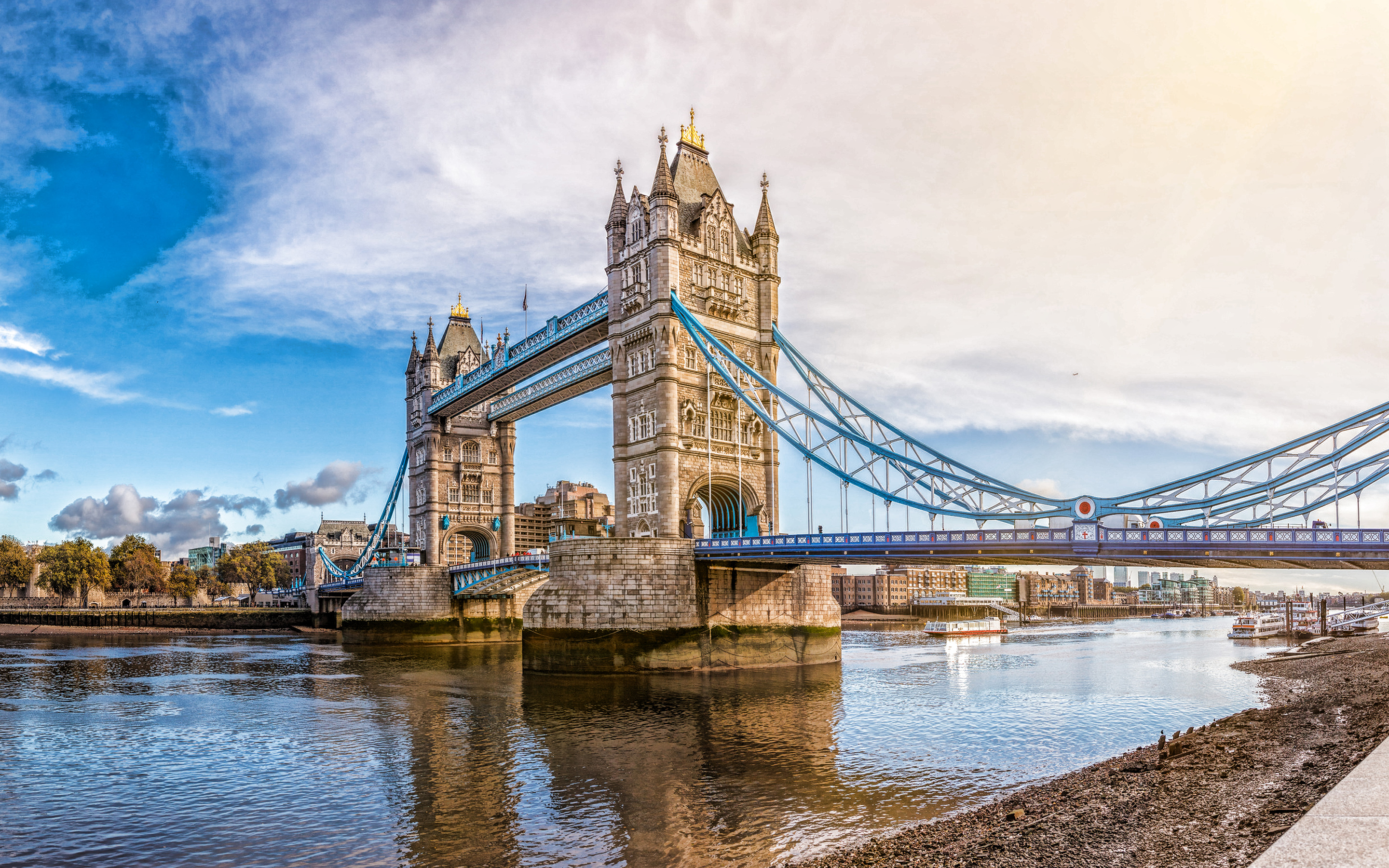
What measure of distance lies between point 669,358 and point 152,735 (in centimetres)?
2466

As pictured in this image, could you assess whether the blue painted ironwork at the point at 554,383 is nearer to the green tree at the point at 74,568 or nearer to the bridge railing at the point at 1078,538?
the bridge railing at the point at 1078,538

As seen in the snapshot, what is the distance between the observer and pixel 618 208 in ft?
147

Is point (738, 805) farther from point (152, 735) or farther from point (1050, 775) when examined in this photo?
point (152, 735)

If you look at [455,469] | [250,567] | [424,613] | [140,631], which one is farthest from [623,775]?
[250,567]

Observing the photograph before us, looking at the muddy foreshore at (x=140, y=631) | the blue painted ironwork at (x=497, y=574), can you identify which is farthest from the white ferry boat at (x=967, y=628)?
the muddy foreshore at (x=140, y=631)

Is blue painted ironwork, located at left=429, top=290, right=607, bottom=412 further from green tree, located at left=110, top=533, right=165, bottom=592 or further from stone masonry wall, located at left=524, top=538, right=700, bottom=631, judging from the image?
green tree, located at left=110, top=533, right=165, bottom=592

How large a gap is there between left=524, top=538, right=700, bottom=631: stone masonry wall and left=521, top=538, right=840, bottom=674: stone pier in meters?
0.03

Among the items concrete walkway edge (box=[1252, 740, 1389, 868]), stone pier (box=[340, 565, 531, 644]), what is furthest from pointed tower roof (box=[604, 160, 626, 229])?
concrete walkway edge (box=[1252, 740, 1389, 868])

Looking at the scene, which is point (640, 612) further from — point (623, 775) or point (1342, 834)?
point (1342, 834)

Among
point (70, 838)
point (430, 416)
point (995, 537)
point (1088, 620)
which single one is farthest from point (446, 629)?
point (1088, 620)

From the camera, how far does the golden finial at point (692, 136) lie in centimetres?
4575

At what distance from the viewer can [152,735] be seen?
76.1 ft

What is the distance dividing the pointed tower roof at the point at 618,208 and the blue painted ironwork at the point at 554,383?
6.36 meters

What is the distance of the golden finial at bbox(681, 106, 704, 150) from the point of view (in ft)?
150
